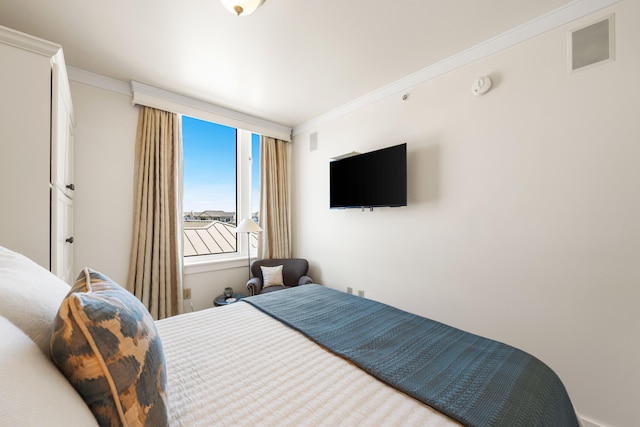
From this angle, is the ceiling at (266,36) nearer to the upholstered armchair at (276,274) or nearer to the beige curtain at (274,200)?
the beige curtain at (274,200)

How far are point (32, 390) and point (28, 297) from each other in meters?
0.39

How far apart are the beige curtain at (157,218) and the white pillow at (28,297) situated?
6.54 ft

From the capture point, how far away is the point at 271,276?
3268mm

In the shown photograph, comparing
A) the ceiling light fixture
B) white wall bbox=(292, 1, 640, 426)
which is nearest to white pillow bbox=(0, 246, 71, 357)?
the ceiling light fixture

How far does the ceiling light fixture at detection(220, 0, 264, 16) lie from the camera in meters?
1.56

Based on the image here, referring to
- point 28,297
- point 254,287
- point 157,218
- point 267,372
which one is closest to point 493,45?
point 267,372

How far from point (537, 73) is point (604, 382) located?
2.11 metres

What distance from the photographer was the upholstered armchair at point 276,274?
3150mm

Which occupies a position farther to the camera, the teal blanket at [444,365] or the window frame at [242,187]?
the window frame at [242,187]

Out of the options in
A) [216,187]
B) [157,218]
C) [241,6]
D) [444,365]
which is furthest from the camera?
[216,187]

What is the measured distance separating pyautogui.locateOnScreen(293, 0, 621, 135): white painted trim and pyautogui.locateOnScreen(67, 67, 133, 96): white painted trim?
247 cm

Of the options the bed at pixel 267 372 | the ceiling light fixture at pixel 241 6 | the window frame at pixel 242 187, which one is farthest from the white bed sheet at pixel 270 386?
the window frame at pixel 242 187

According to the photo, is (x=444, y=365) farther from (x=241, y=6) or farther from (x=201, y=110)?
(x=201, y=110)

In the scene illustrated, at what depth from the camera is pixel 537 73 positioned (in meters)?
1.83
